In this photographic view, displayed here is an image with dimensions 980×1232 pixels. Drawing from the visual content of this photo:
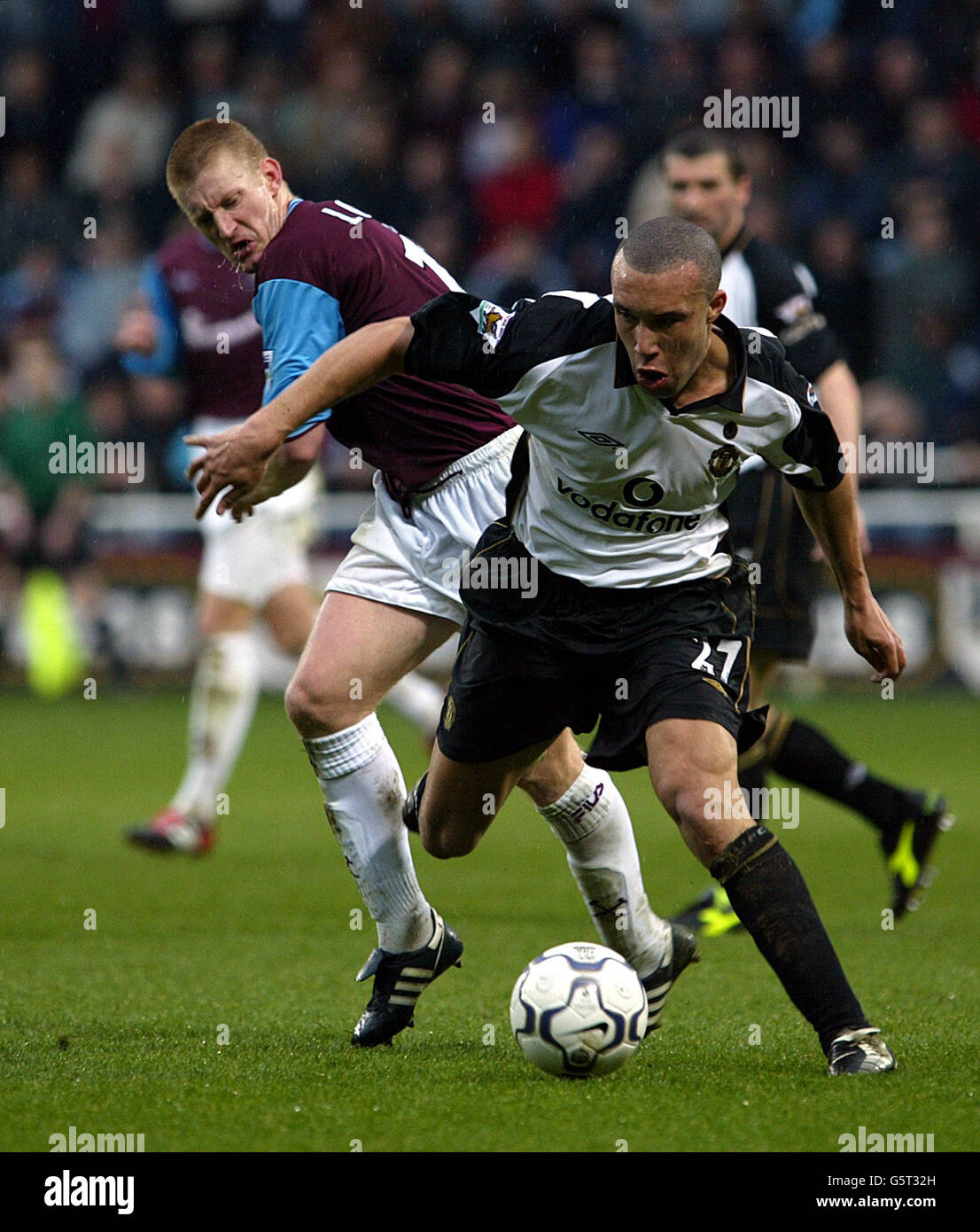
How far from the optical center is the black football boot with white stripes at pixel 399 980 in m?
4.21

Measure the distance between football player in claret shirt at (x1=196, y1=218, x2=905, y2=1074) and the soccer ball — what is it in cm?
32

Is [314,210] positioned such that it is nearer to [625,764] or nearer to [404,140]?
[625,764]

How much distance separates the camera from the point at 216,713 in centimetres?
761

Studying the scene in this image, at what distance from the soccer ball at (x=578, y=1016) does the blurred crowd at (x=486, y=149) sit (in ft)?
33.5

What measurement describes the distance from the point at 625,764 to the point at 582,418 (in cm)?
76

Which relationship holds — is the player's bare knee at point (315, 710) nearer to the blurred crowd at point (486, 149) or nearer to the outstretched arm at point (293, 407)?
the outstretched arm at point (293, 407)

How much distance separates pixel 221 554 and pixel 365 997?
330 centimetres

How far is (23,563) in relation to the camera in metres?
13.7

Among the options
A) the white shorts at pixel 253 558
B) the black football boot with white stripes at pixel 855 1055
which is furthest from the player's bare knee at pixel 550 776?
the white shorts at pixel 253 558

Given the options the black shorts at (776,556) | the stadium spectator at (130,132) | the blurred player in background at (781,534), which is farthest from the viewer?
the stadium spectator at (130,132)

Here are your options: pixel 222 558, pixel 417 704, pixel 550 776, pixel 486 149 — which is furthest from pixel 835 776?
pixel 486 149

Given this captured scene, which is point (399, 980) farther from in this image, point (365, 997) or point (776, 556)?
point (776, 556)

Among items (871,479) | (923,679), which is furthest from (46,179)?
(923,679)

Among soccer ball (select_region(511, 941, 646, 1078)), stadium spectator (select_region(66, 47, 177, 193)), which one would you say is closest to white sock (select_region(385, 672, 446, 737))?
soccer ball (select_region(511, 941, 646, 1078))
